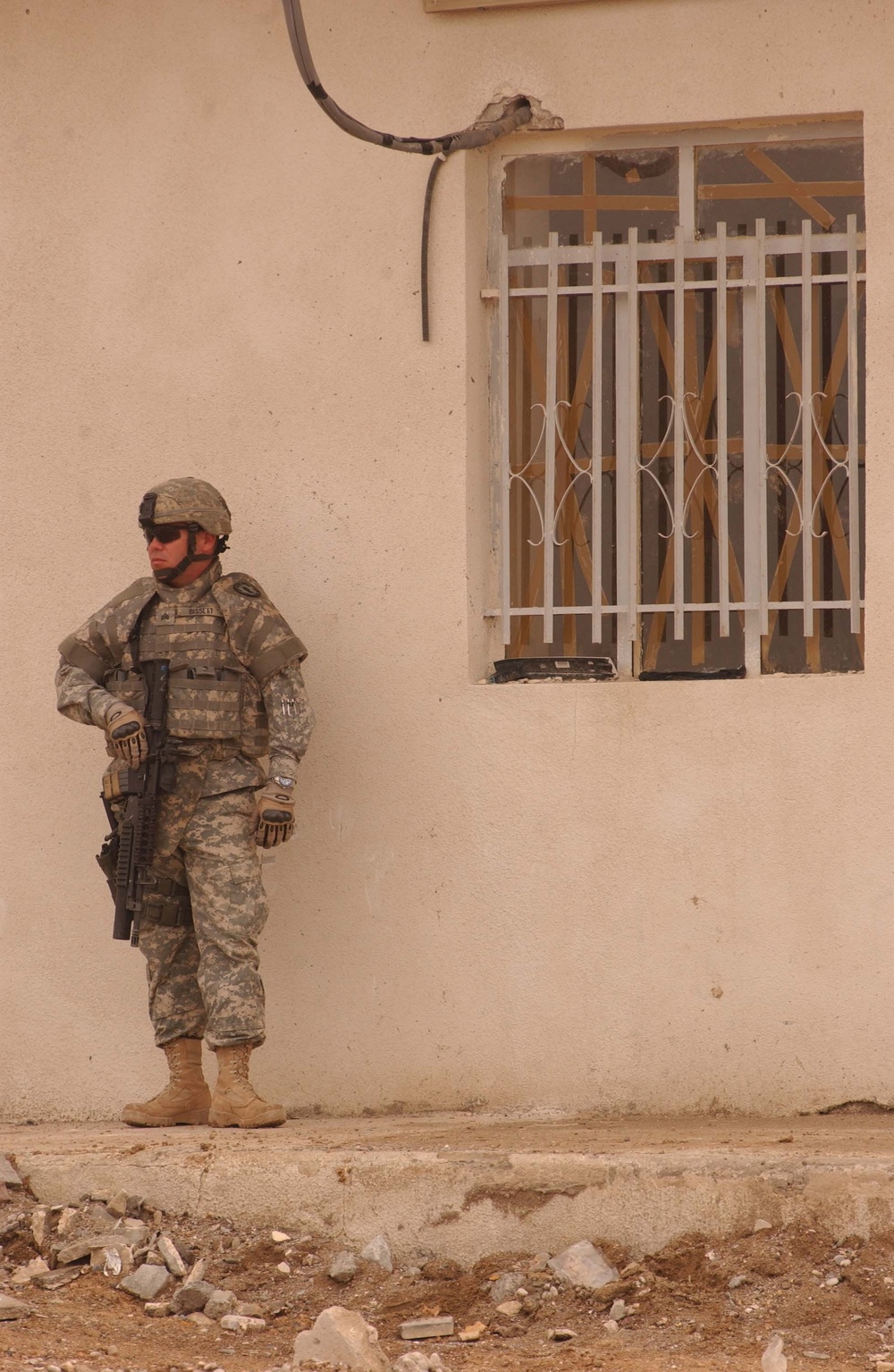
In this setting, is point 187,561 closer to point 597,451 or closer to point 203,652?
point 203,652

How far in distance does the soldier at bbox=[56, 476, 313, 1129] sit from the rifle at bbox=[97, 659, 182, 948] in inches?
1.3

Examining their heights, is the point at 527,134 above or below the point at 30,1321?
above

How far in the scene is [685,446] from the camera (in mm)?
5262

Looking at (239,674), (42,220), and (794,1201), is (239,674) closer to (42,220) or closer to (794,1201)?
(42,220)

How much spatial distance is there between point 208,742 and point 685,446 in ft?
5.64

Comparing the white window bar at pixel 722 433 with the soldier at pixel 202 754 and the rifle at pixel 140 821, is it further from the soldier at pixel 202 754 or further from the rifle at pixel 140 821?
the rifle at pixel 140 821

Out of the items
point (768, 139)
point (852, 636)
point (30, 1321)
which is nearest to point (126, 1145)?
point (30, 1321)

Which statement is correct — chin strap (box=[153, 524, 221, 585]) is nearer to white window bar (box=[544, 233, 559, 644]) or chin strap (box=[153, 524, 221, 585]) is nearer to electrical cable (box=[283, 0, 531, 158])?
white window bar (box=[544, 233, 559, 644])

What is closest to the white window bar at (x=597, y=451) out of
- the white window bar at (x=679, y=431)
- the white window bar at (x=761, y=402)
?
the white window bar at (x=679, y=431)

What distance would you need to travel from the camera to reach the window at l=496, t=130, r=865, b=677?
517cm

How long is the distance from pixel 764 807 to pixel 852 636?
0.61 m

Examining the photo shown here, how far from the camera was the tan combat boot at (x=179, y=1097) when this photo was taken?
16.3 ft

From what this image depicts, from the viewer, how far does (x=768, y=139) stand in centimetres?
525

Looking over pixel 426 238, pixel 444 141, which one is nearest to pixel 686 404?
pixel 426 238
